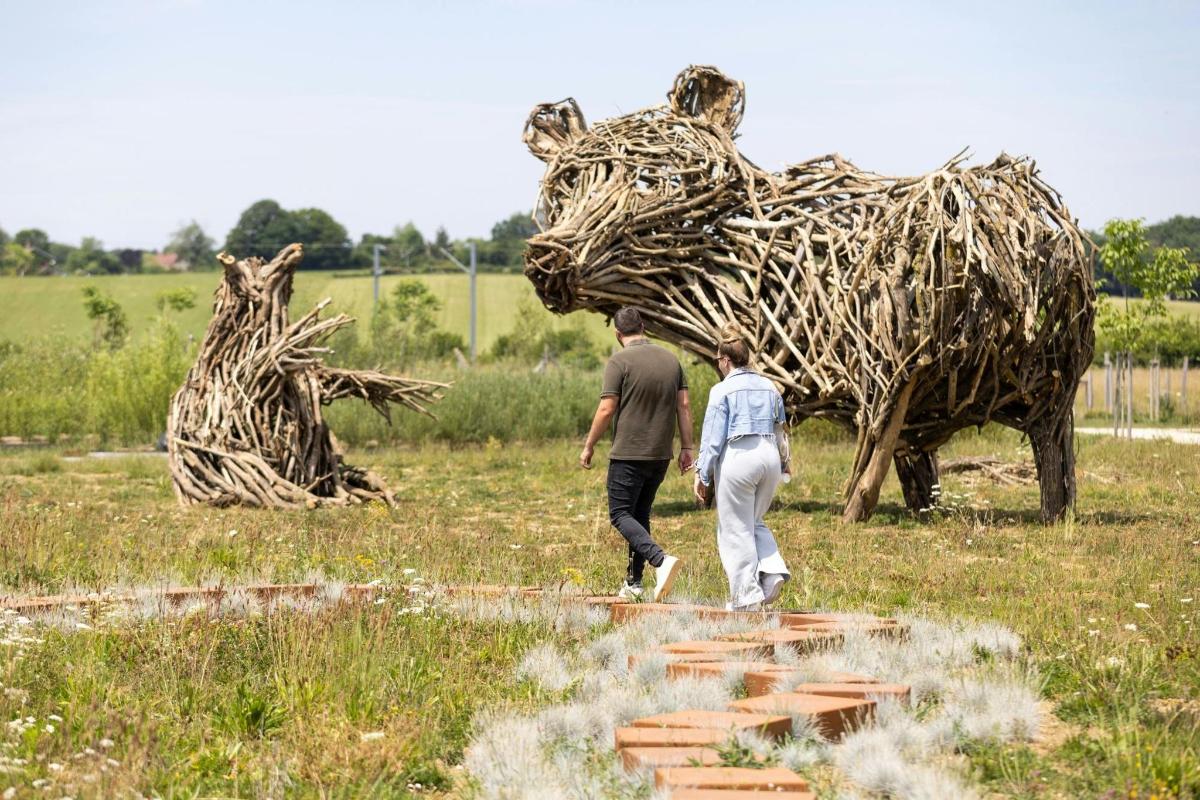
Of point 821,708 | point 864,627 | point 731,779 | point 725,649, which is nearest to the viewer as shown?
point 731,779

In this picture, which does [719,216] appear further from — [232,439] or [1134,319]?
[1134,319]

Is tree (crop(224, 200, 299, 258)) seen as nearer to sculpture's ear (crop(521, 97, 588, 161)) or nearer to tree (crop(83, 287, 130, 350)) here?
tree (crop(83, 287, 130, 350))

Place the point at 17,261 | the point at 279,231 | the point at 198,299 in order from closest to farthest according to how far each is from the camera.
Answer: the point at 198,299
the point at 279,231
the point at 17,261

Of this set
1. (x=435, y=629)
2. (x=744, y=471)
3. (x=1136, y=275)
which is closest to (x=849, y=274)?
(x=744, y=471)

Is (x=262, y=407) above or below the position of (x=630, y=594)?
above

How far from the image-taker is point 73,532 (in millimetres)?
10695

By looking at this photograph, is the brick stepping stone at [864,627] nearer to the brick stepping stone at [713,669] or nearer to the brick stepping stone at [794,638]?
the brick stepping stone at [794,638]

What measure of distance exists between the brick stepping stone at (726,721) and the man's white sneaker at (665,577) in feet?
8.03

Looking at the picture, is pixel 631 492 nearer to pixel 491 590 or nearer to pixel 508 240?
pixel 491 590

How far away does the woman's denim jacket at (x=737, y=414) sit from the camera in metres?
7.64

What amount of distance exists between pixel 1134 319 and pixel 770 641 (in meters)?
17.9

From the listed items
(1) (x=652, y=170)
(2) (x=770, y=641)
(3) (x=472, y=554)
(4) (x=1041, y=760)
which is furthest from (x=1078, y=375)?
(4) (x=1041, y=760)

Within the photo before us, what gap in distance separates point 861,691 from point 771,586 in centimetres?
234

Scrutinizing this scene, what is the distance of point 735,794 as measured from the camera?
4129 mm
